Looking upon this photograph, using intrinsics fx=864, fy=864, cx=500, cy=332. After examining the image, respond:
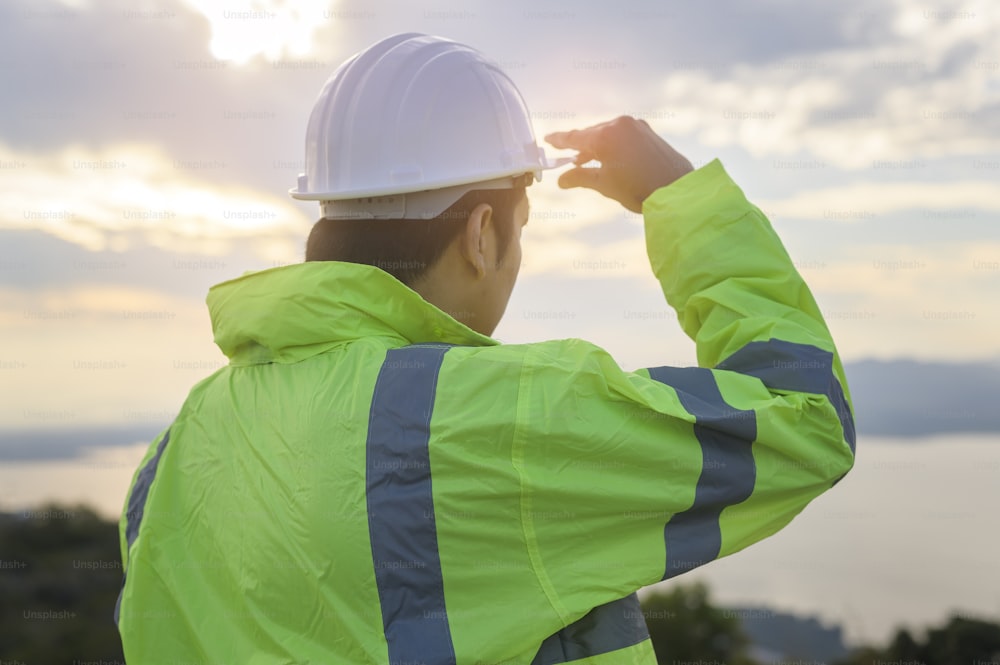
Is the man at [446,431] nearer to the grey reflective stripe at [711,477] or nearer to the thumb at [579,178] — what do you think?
the grey reflective stripe at [711,477]

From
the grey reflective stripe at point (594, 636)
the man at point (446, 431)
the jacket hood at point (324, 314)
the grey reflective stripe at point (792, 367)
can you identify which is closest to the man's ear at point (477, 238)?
the man at point (446, 431)

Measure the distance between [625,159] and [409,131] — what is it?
746 millimetres

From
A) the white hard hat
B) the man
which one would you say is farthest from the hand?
the white hard hat

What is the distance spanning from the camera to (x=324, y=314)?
2.12 metres

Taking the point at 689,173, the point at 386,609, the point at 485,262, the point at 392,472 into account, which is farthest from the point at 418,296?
the point at 689,173

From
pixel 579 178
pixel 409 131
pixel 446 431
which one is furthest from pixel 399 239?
pixel 579 178

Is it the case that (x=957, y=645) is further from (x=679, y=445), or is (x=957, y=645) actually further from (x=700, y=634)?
(x=679, y=445)

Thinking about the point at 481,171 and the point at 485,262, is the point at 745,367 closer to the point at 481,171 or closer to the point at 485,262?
the point at 485,262

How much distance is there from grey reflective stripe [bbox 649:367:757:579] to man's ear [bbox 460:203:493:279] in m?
0.61

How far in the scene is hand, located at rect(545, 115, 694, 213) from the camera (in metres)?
2.79

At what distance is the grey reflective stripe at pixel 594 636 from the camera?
206 centimetres

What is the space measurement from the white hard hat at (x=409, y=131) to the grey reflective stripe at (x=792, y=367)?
89cm

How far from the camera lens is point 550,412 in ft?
6.37

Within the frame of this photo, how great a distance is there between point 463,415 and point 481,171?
92 cm
